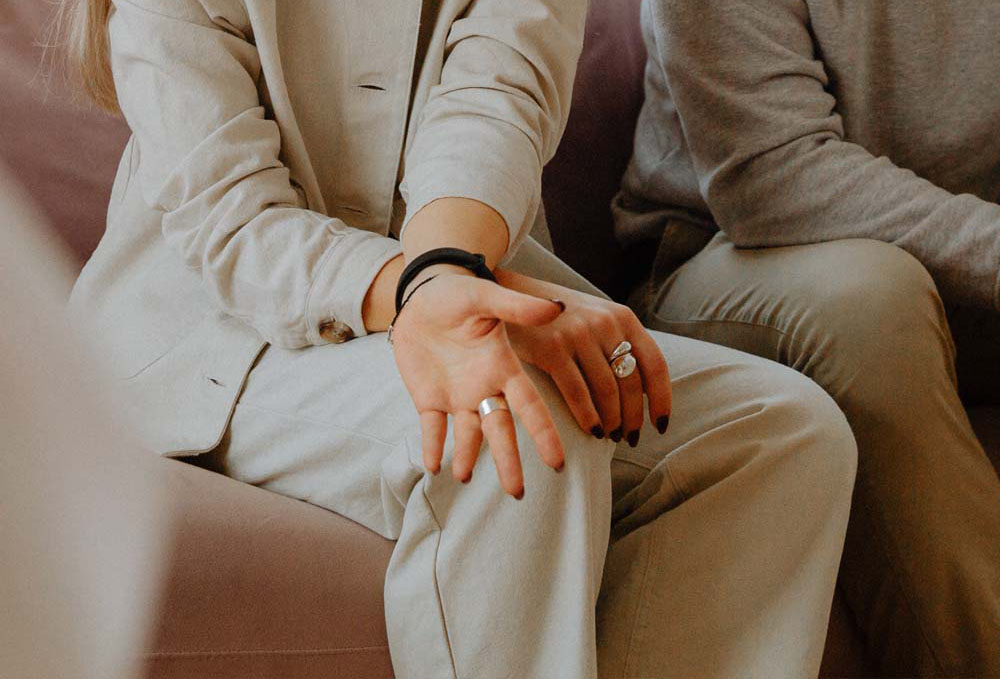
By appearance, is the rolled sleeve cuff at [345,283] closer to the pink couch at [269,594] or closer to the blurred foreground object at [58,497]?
the pink couch at [269,594]

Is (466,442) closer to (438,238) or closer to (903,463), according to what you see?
(438,238)

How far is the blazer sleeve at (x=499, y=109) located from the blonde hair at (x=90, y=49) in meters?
0.29

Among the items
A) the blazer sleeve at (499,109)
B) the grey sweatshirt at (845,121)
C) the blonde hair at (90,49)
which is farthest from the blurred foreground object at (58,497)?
the grey sweatshirt at (845,121)

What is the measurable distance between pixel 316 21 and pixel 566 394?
1.33ft

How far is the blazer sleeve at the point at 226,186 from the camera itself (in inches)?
26.8

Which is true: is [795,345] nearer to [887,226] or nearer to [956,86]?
[887,226]

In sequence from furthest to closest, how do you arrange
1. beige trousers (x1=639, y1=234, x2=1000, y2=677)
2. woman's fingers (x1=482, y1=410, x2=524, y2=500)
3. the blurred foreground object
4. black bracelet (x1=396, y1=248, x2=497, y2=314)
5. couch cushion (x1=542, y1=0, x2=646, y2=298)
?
couch cushion (x1=542, y1=0, x2=646, y2=298) → beige trousers (x1=639, y1=234, x2=1000, y2=677) → black bracelet (x1=396, y1=248, x2=497, y2=314) → woman's fingers (x1=482, y1=410, x2=524, y2=500) → the blurred foreground object

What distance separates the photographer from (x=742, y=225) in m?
0.99

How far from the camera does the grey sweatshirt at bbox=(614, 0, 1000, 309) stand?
0.93 m

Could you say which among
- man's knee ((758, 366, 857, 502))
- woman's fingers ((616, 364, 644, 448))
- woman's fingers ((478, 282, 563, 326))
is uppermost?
woman's fingers ((478, 282, 563, 326))

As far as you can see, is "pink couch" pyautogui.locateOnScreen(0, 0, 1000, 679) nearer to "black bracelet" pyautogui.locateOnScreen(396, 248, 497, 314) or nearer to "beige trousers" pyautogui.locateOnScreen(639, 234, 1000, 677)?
"beige trousers" pyautogui.locateOnScreen(639, 234, 1000, 677)

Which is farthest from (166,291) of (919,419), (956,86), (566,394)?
(956,86)

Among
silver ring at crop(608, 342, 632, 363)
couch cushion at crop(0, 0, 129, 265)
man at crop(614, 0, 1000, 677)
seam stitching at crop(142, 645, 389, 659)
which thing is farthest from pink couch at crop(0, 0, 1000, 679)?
couch cushion at crop(0, 0, 129, 265)

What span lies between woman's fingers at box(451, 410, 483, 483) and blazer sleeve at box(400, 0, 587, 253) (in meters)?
0.20
